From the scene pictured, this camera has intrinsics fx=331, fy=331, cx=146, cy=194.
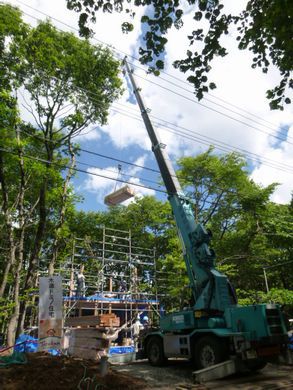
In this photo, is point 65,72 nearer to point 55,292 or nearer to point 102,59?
point 102,59

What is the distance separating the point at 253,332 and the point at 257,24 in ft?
22.3

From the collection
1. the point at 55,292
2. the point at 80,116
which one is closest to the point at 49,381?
the point at 55,292

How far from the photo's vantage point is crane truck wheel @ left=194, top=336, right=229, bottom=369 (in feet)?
26.1

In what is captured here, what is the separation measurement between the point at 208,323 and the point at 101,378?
3402 mm

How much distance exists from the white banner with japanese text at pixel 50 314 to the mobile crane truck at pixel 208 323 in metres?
3.16

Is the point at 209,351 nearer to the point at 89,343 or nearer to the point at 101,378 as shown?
the point at 101,378

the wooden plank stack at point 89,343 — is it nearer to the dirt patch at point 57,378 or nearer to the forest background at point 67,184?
the dirt patch at point 57,378

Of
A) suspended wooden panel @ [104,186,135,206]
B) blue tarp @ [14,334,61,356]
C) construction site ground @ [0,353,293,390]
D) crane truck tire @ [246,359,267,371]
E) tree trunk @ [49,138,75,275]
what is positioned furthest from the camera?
tree trunk @ [49,138,75,275]

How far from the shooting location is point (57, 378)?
6.38 m

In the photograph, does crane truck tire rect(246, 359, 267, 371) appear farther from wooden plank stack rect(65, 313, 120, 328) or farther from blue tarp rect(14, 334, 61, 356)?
blue tarp rect(14, 334, 61, 356)

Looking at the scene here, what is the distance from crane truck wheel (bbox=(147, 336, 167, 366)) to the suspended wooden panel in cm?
773

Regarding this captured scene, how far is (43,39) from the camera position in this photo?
17.1 m

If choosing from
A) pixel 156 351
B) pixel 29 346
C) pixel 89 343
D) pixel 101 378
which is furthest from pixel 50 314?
pixel 29 346

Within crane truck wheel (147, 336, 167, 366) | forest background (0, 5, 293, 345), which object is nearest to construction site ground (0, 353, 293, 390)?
crane truck wheel (147, 336, 167, 366)
